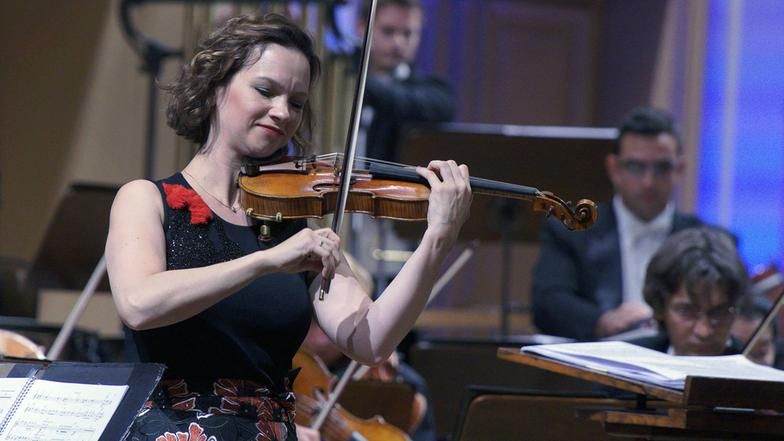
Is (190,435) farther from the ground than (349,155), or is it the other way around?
(349,155)

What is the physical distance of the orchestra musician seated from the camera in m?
2.51

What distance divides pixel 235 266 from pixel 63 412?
0.88 feet

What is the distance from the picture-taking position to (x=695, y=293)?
2.52m

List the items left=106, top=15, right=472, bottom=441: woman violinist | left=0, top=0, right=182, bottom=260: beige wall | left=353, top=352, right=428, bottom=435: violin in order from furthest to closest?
left=0, top=0, right=182, bottom=260: beige wall → left=353, top=352, right=428, bottom=435: violin → left=106, top=15, right=472, bottom=441: woman violinist

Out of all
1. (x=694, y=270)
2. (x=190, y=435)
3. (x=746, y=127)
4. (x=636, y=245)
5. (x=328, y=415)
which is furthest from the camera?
(x=746, y=127)

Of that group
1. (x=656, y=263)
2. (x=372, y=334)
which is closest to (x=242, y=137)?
(x=372, y=334)

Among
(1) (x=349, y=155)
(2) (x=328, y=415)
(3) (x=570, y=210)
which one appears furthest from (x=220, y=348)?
(2) (x=328, y=415)

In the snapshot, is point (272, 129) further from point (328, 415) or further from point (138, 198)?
point (328, 415)

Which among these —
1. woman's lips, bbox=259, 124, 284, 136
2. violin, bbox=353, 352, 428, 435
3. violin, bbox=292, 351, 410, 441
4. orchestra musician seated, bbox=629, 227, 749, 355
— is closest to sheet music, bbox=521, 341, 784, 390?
woman's lips, bbox=259, 124, 284, 136

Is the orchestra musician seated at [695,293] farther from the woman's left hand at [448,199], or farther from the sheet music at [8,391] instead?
the sheet music at [8,391]

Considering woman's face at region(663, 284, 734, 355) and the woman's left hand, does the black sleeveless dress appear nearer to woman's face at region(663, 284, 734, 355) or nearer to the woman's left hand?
the woman's left hand

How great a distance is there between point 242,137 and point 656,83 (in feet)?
12.9

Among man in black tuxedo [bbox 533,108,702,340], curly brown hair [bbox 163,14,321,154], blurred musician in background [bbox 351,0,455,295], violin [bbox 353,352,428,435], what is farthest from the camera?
blurred musician in background [bbox 351,0,455,295]

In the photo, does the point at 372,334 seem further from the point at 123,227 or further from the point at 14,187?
the point at 14,187
